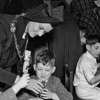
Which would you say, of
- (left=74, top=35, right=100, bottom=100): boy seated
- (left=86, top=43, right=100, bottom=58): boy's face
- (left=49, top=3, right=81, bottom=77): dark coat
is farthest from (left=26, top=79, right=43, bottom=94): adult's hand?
(left=49, top=3, right=81, bottom=77): dark coat

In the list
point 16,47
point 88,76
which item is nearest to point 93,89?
point 88,76

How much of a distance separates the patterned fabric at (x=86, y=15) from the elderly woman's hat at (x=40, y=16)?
1280 millimetres

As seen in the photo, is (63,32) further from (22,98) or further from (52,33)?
(22,98)

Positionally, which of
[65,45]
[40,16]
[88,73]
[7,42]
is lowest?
[65,45]

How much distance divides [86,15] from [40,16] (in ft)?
5.09

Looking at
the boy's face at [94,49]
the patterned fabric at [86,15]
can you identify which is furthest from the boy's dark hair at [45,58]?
the patterned fabric at [86,15]

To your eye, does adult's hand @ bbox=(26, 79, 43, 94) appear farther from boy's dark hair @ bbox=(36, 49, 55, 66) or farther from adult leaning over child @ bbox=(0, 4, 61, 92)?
boy's dark hair @ bbox=(36, 49, 55, 66)

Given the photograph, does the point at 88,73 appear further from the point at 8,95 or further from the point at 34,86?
the point at 8,95

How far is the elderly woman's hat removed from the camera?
149 cm

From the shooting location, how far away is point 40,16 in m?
1.51

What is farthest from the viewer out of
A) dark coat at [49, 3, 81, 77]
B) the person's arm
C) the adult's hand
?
dark coat at [49, 3, 81, 77]

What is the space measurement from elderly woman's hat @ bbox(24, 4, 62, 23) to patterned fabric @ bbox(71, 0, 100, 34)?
1280 millimetres

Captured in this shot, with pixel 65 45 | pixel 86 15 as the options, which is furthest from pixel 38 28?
pixel 86 15

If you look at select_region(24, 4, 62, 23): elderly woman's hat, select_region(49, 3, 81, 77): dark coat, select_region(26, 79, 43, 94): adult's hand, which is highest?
select_region(24, 4, 62, 23): elderly woman's hat
